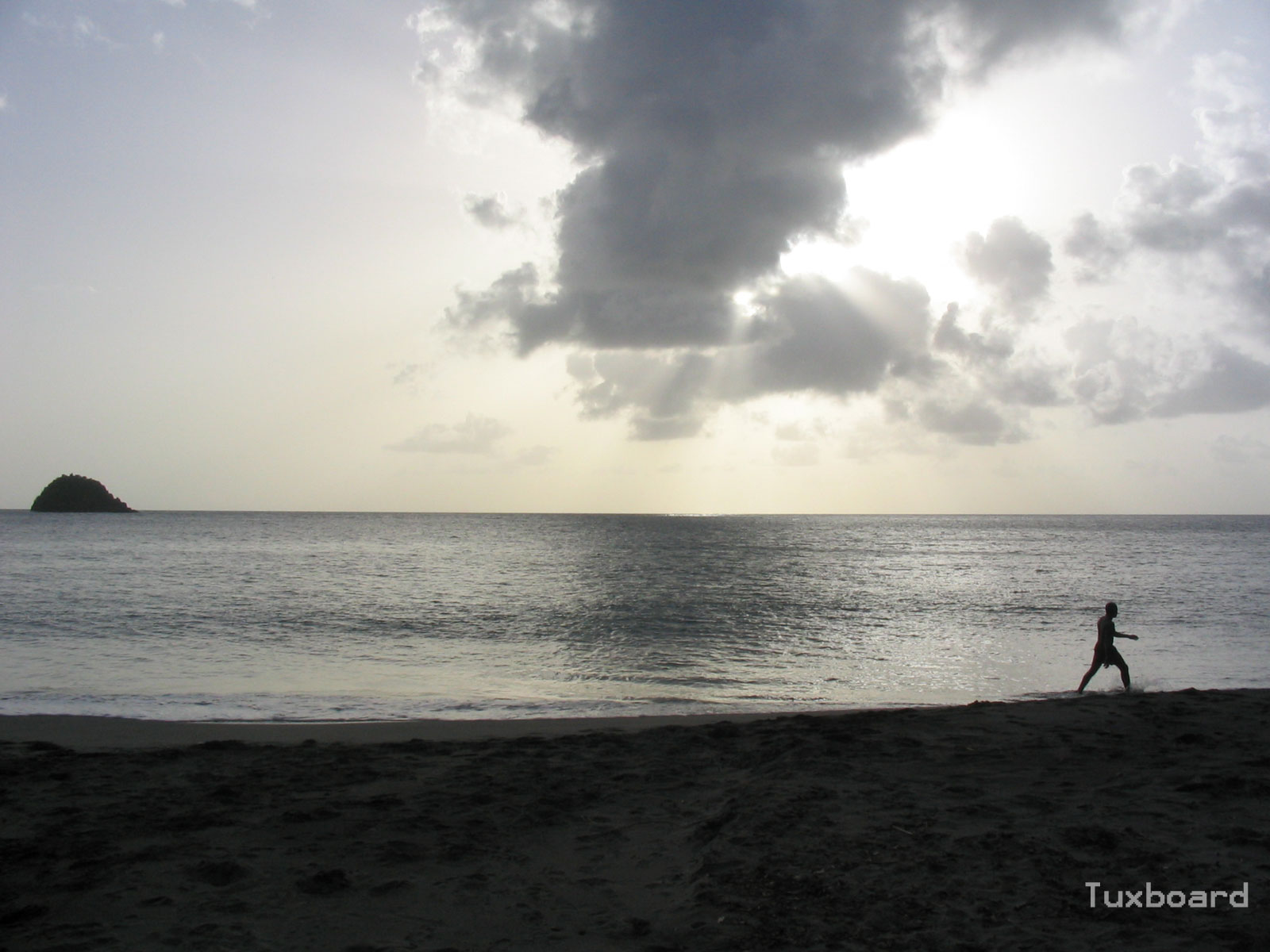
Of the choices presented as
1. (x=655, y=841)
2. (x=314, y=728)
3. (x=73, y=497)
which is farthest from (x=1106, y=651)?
(x=73, y=497)

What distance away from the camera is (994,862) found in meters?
6.66

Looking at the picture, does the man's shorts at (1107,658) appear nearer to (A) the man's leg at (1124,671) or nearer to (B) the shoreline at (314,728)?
(A) the man's leg at (1124,671)

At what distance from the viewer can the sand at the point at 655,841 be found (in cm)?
575

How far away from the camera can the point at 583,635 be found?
2706cm

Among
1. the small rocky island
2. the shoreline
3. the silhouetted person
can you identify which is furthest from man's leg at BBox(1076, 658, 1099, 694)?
the small rocky island

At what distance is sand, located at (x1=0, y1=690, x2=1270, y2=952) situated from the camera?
5750 millimetres

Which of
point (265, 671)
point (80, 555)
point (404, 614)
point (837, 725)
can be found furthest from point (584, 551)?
point (837, 725)

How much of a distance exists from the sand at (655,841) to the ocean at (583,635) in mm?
5699

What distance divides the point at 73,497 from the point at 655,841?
727 feet

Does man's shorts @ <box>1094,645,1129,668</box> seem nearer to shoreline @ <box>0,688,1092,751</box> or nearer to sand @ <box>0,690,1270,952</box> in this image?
shoreline @ <box>0,688,1092,751</box>

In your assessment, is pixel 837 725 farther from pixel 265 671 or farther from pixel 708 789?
pixel 265 671

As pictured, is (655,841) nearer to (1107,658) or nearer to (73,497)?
(1107,658)

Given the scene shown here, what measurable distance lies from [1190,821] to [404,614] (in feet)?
93.4

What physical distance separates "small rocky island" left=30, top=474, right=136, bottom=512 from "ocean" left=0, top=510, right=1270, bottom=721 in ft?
497
